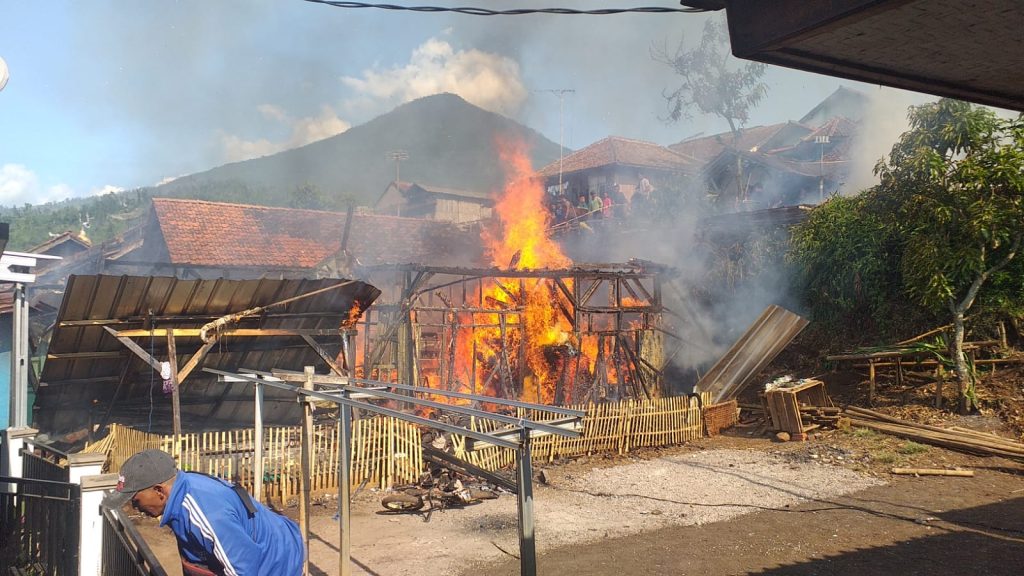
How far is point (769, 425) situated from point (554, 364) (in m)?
6.64

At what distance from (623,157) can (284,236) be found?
20059 mm

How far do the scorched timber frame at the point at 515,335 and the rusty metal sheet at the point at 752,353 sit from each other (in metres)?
1.70

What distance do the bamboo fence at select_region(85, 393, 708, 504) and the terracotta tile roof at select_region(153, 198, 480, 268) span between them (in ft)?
45.8

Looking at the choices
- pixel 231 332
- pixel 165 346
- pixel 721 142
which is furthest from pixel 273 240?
pixel 721 142

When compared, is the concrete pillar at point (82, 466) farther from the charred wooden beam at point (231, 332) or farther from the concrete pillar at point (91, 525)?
the charred wooden beam at point (231, 332)

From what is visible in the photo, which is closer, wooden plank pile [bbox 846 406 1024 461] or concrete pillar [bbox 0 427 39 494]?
concrete pillar [bbox 0 427 39 494]

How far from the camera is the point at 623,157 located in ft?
123

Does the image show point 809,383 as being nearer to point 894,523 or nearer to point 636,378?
point 636,378

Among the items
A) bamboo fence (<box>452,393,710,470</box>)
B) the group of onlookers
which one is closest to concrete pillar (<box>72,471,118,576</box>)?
bamboo fence (<box>452,393,710,470</box>)

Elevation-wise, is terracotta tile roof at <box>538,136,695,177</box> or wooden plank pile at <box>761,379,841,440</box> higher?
terracotta tile roof at <box>538,136,695,177</box>

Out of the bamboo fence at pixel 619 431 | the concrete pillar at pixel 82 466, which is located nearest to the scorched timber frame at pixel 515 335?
the bamboo fence at pixel 619 431

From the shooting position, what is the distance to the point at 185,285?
9805 mm

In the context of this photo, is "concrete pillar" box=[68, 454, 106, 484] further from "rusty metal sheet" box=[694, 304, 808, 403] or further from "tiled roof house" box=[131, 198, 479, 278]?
"tiled roof house" box=[131, 198, 479, 278]

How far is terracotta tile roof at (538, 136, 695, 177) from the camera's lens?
37.6 meters
